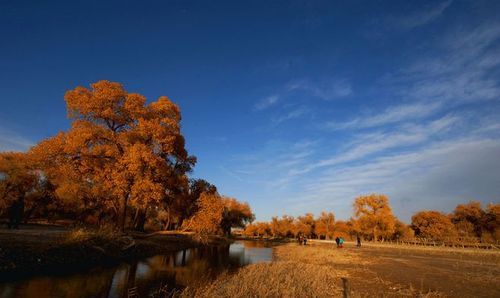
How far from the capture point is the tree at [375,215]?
253ft

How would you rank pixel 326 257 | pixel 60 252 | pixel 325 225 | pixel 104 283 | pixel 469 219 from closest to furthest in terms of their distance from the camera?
pixel 104 283 → pixel 60 252 → pixel 326 257 → pixel 469 219 → pixel 325 225

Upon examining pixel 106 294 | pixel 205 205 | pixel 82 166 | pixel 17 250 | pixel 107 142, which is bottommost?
pixel 106 294

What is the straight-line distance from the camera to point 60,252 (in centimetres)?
1930

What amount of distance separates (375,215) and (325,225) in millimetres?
48165

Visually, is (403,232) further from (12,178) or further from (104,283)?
(12,178)

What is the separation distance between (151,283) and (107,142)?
56.6ft

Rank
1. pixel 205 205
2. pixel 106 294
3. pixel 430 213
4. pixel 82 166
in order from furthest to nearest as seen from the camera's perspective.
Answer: pixel 430 213 → pixel 205 205 → pixel 82 166 → pixel 106 294

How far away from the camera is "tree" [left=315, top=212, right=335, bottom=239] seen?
120 m

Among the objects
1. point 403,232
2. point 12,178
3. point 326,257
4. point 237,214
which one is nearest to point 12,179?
point 12,178

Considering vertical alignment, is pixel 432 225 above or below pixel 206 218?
above

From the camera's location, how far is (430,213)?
9362 centimetres

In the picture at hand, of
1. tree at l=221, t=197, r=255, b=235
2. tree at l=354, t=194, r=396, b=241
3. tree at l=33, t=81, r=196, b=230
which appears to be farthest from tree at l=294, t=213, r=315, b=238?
tree at l=33, t=81, r=196, b=230

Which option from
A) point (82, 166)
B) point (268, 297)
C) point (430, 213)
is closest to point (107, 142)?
point (82, 166)

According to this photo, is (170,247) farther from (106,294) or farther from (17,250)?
(106,294)
